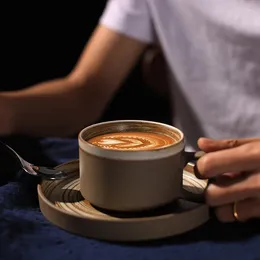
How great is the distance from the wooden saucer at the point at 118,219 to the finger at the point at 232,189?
0.06 feet

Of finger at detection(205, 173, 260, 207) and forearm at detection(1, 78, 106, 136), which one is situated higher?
finger at detection(205, 173, 260, 207)

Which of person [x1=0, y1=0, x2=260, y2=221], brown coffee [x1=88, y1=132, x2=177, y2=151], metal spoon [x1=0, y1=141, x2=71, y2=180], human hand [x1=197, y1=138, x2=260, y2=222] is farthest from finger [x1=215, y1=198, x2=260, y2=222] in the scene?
person [x1=0, y1=0, x2=260, y2=221]

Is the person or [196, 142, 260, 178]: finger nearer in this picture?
[196, 142, 260, 178]: finger

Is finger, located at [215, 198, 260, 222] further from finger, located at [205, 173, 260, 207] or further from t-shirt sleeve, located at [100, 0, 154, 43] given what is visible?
t-shirt sleeve, located at [100, 0, 154, 43]

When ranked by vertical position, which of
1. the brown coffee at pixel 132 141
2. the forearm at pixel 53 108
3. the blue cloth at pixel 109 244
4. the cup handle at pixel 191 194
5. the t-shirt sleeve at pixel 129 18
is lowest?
the forearm at pixel 53 108

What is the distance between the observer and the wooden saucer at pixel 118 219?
0.62 m

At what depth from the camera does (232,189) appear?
65 cm

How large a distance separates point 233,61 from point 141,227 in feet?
2.29

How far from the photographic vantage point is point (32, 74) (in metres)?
1.88

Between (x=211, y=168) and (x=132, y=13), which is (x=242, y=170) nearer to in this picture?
(x=211, y=168)

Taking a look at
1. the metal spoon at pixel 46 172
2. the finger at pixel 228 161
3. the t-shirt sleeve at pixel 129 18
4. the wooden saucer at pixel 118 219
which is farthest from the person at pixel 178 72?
the finger at pixel 228 161

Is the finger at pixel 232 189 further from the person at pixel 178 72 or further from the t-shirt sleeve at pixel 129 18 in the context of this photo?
the t-shirt sleeve at pixel 129 18

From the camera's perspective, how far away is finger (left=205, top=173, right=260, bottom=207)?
2.13 feet

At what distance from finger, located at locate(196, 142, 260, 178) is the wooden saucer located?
4cm
